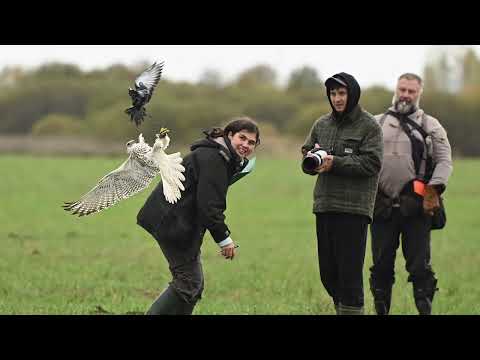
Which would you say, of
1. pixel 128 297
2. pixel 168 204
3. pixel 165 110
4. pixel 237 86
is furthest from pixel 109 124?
pixel 168 204

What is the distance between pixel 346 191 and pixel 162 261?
623 centimetres

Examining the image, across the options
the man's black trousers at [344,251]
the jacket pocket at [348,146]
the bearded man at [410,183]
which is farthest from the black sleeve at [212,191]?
the bearded man at [410,183]

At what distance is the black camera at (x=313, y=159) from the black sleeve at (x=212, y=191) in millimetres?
613

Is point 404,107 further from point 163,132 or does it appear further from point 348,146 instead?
point 163,132

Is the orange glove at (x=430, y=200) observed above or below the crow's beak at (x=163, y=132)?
below

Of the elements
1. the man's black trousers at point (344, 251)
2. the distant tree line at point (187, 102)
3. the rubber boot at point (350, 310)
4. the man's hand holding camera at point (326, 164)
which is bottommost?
the rubber boot at point (350, 310)

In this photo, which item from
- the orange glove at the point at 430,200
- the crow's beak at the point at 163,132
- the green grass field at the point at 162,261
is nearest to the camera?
the crow's beak at the point at 163,132

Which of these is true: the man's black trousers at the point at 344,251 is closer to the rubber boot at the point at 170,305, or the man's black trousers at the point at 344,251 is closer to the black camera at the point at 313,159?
the black camera at the point at 313,159

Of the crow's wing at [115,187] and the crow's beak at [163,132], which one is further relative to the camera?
the crow's wing at [115,187]

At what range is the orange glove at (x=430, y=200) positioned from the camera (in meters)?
7.40

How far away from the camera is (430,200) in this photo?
7410 millimetres

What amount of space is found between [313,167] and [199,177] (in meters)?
0.85

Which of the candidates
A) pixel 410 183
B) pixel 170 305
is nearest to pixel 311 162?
pixel 170 305

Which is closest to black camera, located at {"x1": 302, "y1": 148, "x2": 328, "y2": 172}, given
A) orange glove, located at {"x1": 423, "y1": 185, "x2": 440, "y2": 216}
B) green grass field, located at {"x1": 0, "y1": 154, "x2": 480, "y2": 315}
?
orange glove, located at {"x1": 423, "y1": 185, "x2": 440, "y2": 216}
